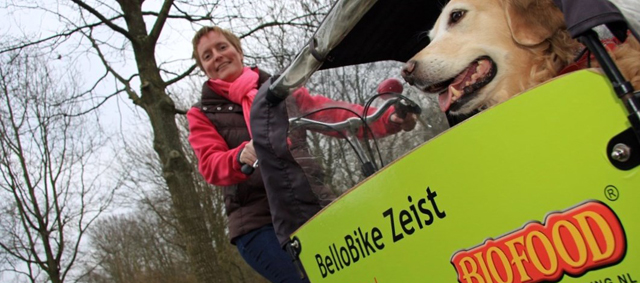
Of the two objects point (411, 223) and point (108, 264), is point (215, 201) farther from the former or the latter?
point (411, 223)

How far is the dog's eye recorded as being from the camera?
5.79 ft

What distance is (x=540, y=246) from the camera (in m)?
1.11

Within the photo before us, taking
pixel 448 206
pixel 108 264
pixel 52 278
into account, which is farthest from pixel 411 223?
pixel 108 264

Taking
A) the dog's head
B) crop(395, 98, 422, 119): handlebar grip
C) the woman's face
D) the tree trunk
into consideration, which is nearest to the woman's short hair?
the woman's face

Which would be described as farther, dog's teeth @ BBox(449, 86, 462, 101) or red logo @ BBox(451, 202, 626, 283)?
dog's teeth @ BBox(449, 86, 462, 101)

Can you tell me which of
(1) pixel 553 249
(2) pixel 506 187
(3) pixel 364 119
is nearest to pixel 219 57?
(3) pixel 364 119

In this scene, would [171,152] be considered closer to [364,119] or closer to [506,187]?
[364,119]

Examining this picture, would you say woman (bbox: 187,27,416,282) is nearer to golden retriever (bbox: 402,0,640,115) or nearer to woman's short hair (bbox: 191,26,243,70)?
woman's short hair (bbox: 191,26,243,70)

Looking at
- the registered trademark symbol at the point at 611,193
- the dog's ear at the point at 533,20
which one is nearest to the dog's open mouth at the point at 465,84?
the dog's ear at the point at 533,20

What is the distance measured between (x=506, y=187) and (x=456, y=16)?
0.84 m

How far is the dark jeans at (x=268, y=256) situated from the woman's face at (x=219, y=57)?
3.10 feet

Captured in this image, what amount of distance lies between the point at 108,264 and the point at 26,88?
20916mm

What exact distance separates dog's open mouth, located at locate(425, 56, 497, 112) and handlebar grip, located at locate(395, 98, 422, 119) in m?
0.12

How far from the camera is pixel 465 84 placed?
5.28 ft
